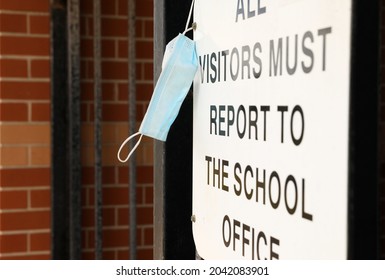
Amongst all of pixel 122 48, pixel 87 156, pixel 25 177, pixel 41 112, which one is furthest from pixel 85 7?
pixel 25 177

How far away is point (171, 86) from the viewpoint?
1.00 metres

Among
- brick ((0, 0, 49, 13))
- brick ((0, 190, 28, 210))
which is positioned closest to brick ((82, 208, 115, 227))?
brick ((0, 190, 28, 210))

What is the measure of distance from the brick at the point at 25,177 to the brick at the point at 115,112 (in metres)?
0.30

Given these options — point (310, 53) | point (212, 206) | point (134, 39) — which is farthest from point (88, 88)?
point (310, 53)

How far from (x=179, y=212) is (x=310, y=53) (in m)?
0.53

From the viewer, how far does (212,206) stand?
938 mm

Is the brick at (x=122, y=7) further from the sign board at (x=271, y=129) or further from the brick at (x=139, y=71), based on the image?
the sign board at (x=271, y=129)

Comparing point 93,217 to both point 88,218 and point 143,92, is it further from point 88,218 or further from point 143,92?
point 143,92

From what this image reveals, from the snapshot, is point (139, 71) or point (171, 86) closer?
point (171, 86)

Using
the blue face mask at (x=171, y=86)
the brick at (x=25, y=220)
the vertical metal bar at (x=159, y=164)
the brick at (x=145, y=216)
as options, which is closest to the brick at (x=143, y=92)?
the brick at (x=145, y=216)

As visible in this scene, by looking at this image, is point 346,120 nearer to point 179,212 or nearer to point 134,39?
point 179,212

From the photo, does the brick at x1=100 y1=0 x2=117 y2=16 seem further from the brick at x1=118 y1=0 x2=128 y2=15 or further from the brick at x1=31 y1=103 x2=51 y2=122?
the brick at x1=31 y1=103 x2=51 y2=122

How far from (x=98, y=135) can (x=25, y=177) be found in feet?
1.04

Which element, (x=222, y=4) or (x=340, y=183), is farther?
(x=222, y=4)
